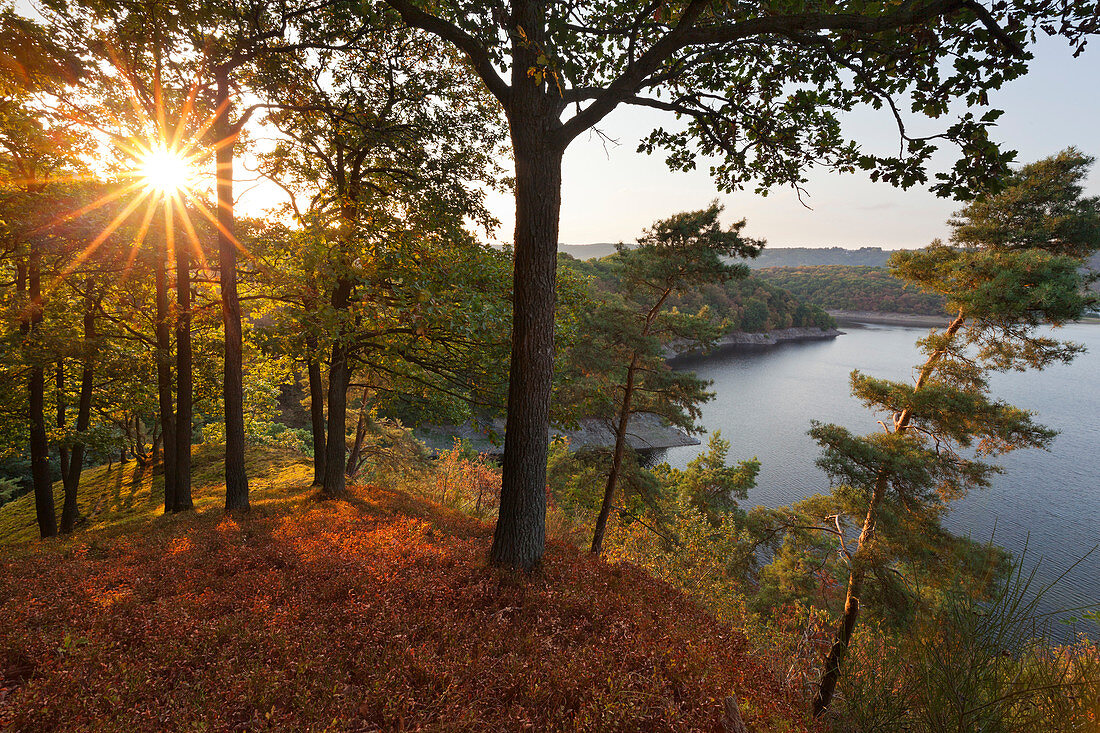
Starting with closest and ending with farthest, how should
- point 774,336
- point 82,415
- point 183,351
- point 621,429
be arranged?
point 183,351 → point 82,415 → point 621,429 → point 774,336

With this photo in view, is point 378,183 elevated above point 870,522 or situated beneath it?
elevated above

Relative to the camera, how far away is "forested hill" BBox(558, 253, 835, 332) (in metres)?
87.2

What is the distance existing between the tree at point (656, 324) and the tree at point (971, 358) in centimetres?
→ 425

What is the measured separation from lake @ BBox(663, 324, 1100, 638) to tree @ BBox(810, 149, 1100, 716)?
2.38 metres

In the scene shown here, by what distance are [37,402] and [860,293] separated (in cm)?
17104

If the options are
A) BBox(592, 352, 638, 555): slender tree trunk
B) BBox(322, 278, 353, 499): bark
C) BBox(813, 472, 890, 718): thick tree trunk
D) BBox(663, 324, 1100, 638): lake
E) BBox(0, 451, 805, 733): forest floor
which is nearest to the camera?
BBox(0, 451, 805, 733): forest floor

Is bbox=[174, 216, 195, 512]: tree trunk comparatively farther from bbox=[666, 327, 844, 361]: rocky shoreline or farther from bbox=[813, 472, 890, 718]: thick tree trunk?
bbox=[666, 327, 844, 361]: rocky shoreline

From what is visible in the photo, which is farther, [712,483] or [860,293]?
[860,293]

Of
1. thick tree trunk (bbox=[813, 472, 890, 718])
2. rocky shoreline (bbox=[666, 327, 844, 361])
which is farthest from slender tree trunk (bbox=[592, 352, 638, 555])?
rocky shoreline (bbox=[666, 327, 844, 361])

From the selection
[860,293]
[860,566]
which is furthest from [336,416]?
[860,293]

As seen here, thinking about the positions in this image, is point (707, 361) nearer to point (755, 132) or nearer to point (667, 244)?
point (667, 244)

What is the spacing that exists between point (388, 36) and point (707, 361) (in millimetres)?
74581

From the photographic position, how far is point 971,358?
11.9 meters

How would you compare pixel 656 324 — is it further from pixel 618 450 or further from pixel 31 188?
pixel 31 188
